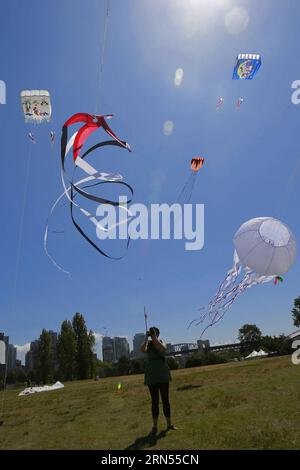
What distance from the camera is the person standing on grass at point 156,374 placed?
301 inches

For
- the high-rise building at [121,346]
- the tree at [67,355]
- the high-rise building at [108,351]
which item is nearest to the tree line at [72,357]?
the tree at [67,355]

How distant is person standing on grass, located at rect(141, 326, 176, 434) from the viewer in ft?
25.1

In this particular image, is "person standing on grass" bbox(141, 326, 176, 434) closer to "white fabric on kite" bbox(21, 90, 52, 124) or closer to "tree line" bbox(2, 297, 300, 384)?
"white fabric on kite" bbox(21, 90, 52, 124)

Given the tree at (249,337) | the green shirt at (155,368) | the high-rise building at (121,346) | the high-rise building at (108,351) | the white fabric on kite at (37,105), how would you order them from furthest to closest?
the high-rise building at (108,351)
the high-rise building at (121,346)
the tree at (249,337)
the white fabric on kite at (37,105)
the green shirt at (155,368)

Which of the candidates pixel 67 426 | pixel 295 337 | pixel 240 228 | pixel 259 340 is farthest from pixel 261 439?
pixel 259 340

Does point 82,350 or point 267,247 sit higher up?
point 267,247

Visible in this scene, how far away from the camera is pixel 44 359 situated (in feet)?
221

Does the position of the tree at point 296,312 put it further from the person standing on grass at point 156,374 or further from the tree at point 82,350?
the person standing on grass at point 156,374

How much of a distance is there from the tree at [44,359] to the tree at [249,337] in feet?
185

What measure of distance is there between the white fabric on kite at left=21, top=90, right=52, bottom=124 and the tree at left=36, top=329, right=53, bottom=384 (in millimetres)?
59139

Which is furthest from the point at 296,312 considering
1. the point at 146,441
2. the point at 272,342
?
the point at 146,441

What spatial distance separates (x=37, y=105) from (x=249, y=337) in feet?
323

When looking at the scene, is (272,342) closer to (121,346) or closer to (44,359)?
(44,359)
